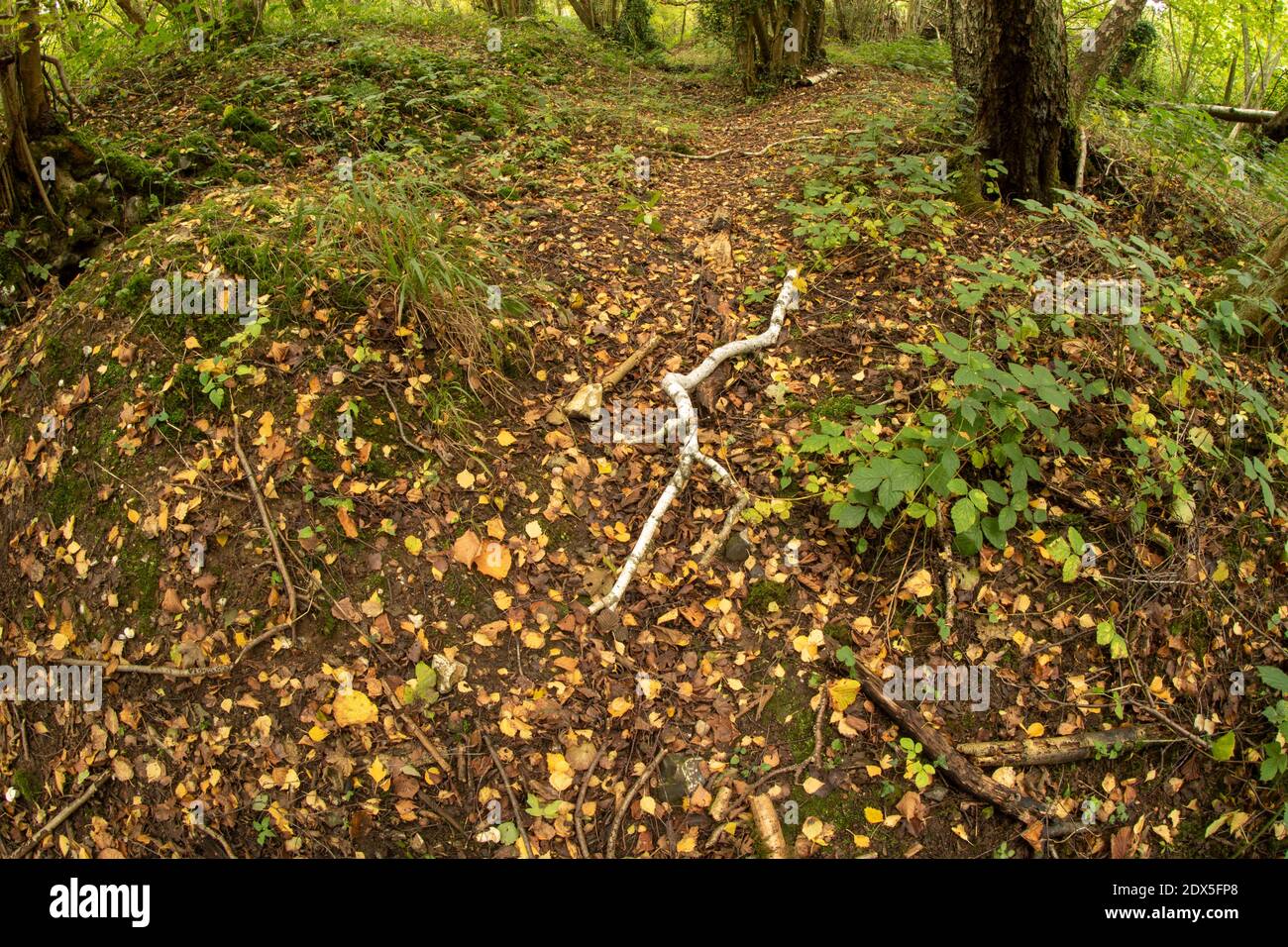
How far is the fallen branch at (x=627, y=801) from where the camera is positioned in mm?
2633

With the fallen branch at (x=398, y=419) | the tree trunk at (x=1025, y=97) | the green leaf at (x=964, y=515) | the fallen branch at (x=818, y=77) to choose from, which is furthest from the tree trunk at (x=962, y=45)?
the fallen branch at (x=398, y=419)

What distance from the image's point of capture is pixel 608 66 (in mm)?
9875

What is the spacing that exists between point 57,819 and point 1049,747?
13.5ft

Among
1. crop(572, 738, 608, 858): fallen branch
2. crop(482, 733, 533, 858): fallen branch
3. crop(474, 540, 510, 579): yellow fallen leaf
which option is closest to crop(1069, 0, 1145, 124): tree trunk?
crop(474, 540, 510, 579): yellow fallen leaf

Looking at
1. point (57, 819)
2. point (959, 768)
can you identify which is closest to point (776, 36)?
point (959, 768)

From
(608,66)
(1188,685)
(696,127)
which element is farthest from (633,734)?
(608,66)

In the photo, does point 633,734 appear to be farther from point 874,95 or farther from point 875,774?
point 874,95

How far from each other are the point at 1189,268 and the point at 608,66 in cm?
810

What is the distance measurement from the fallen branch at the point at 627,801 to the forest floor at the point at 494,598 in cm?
3

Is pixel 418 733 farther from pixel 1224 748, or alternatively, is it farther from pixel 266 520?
pixel 1224 748

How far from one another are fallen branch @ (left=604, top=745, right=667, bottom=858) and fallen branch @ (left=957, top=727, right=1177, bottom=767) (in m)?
1.27

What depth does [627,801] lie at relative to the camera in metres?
2.71

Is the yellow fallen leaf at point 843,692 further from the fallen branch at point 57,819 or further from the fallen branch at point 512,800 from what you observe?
the fallen branch at point 57,819

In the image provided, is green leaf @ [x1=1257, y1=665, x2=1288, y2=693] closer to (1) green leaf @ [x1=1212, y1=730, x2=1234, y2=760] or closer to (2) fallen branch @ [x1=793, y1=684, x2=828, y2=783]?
(1) green leaf @ [x1=1212, y1=730, x2=1234, y2=760]
